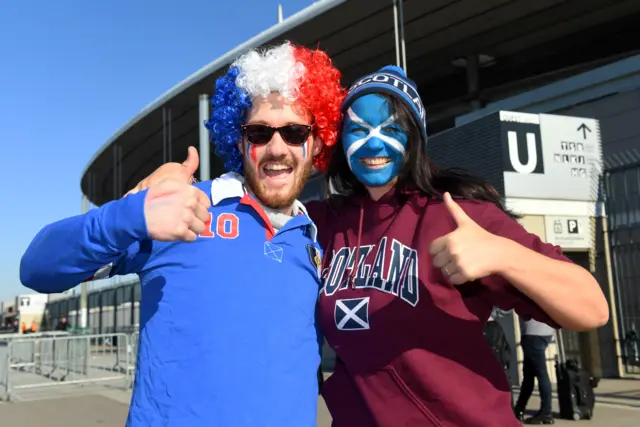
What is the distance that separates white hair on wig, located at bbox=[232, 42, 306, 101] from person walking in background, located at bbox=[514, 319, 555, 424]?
19.2 ft

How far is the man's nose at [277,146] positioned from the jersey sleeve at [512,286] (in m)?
0.80

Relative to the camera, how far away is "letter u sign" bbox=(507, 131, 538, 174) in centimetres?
1041

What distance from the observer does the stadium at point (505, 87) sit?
1114 centimetres

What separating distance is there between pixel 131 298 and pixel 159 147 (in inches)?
309

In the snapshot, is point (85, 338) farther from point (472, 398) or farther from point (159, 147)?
point (159, 147)

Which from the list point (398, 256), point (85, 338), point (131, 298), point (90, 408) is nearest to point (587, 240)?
point (90, 408)

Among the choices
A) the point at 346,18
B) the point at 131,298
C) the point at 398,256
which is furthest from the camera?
the point at 131,298

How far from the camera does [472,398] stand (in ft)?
6.40

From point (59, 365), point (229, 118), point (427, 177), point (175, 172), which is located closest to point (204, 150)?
point (59, 365)

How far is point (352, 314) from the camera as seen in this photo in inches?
84.4

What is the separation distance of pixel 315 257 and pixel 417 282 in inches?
17.3

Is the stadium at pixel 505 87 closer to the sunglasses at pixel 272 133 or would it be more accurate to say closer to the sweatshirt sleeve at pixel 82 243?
the sunglasses at pixel 272 133

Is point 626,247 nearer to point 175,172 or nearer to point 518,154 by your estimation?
point 518,154

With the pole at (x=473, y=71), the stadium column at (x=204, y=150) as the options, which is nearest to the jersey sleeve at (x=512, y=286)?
the stadium column at (x=204, y=150)
